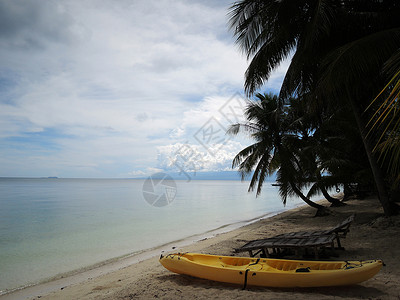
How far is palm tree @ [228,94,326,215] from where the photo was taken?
13.9 metres

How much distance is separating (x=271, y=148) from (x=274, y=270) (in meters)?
10.5

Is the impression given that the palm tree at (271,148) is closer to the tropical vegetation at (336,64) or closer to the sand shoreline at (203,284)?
the tropical vegetation at (336,64)

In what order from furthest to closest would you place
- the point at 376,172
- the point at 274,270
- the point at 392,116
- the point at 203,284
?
the point at 376,172, the point at 203,284, the point at 274,270, the point at 392,116

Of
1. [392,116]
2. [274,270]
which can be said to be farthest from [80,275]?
[392,116]

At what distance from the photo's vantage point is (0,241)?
39.7 feet

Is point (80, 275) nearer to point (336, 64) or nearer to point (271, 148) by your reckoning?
point (336, 64)

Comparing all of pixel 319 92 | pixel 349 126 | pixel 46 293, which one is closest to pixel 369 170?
pixel 349 126

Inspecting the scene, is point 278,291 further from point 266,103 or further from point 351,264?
point 266,103

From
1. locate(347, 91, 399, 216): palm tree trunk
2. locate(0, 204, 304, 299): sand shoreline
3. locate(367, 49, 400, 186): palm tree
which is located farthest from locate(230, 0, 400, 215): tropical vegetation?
locate(0, 204, 304, 299): sand shoreline

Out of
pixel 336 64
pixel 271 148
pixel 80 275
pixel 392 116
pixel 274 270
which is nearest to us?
pixel 392 116

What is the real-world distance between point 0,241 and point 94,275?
7335mm

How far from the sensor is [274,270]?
4.46 metres

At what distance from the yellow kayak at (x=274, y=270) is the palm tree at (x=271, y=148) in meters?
9.34

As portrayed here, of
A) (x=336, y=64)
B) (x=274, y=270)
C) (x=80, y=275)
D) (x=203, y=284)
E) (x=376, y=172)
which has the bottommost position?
(x=80, y=275)
